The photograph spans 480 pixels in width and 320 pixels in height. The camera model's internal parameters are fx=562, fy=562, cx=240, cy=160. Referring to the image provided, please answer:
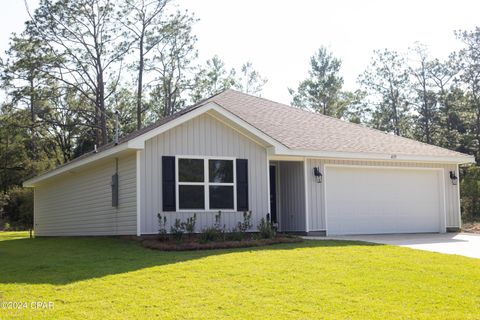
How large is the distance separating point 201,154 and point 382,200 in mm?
6192

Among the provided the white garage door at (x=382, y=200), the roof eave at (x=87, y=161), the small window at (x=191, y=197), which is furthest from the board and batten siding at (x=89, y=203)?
the white garage door at (x=382, y=200)

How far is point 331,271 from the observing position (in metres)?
8.76

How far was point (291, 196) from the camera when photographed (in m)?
16.4

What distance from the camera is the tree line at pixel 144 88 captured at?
3309cm

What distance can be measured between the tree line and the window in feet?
52.8

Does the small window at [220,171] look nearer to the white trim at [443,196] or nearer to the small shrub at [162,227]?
the small shrub at [162,227]

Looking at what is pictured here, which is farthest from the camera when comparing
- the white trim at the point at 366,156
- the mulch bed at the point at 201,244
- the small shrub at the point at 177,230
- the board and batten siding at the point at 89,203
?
the white trim at the point at 366,156

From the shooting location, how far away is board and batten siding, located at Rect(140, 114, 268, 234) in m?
13.4

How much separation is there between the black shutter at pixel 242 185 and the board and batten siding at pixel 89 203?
2.69 metres

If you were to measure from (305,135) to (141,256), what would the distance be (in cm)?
772

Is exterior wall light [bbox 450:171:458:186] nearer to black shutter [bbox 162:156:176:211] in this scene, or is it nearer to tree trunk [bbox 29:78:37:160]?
black shutter [bbox 162:156:176:211]

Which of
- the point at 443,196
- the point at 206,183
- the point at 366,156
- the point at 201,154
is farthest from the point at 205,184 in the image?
the point at 443,196

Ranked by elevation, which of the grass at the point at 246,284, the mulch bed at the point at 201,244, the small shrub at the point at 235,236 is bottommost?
the grass at the point at 246,284

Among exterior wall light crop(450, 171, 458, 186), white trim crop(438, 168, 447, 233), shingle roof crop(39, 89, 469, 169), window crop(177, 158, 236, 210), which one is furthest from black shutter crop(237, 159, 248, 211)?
exterior wall light crop(450, 171, 458, 186)
